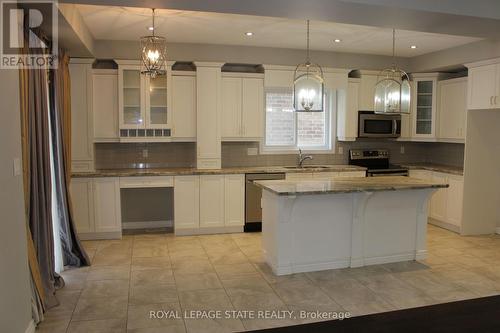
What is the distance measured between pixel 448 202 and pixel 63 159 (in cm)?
537

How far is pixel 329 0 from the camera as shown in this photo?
3221mm

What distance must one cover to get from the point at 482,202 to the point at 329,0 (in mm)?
4337

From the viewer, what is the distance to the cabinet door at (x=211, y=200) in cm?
589

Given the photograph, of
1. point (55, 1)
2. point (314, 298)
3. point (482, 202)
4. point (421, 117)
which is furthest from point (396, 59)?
point (55, 1)

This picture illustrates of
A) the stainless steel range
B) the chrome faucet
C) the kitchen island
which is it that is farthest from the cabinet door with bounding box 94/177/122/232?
the stainless steel range

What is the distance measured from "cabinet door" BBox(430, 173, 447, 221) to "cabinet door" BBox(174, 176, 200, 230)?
374 centimetres

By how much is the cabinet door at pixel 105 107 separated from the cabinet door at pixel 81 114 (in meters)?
0.15

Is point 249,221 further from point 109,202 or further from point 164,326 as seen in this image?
point 164,326

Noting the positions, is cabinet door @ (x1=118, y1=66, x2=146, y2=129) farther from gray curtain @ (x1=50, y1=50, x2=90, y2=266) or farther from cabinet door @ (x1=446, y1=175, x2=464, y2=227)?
cabinet door @ (x1=446, y1=175, x2=464, y2=227)

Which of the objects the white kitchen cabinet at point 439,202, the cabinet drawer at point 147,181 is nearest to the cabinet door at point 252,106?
the cabinet drawer at point 147,181

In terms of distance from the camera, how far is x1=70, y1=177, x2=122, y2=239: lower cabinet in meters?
5.49

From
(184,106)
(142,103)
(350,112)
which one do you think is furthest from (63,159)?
(350,112)

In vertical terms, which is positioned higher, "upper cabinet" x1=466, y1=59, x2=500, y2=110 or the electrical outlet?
"upper cabinet" x1=466, y1=59, x2=500, y2=110

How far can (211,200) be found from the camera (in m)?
5.93
